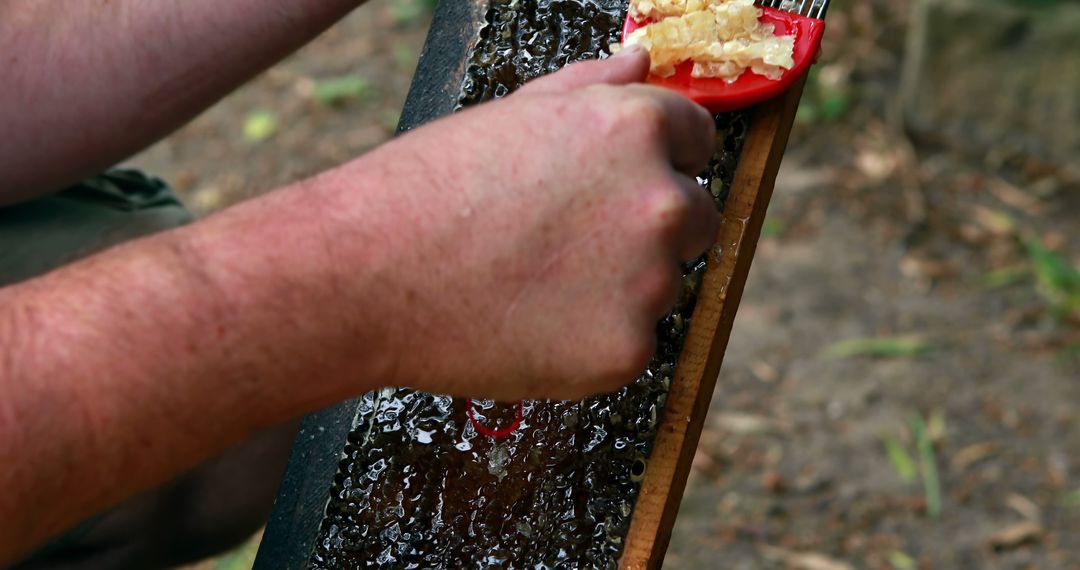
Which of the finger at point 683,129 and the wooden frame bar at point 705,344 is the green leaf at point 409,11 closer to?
the wooden frame bar at point 705,344

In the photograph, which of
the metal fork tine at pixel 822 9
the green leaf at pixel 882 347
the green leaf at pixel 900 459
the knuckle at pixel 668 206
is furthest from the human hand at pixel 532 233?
the green leaf at pixel 882 347

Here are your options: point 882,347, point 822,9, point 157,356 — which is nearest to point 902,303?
point 882,347

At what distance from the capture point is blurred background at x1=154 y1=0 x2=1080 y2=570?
2482mm

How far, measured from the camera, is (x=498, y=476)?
1.17m

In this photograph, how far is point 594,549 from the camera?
1.13m

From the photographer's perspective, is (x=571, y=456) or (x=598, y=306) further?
(x=571, y=456)

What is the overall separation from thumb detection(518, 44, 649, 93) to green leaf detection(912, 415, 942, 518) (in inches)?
→ 70.3

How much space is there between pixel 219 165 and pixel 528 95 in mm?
2946

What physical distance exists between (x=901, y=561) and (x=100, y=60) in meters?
1.89

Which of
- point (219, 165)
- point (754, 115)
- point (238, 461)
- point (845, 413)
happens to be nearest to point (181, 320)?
point (754, 115)

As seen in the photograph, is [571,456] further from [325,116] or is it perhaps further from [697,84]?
[325,116]

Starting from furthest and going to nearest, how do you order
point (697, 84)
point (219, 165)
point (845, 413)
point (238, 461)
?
point (219, 165) < point (845, 413) < point (238, 461) < point (697, 84)

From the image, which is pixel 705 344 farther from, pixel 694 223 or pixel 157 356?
pixel 157 356

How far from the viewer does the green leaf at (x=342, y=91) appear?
12.4 ft
